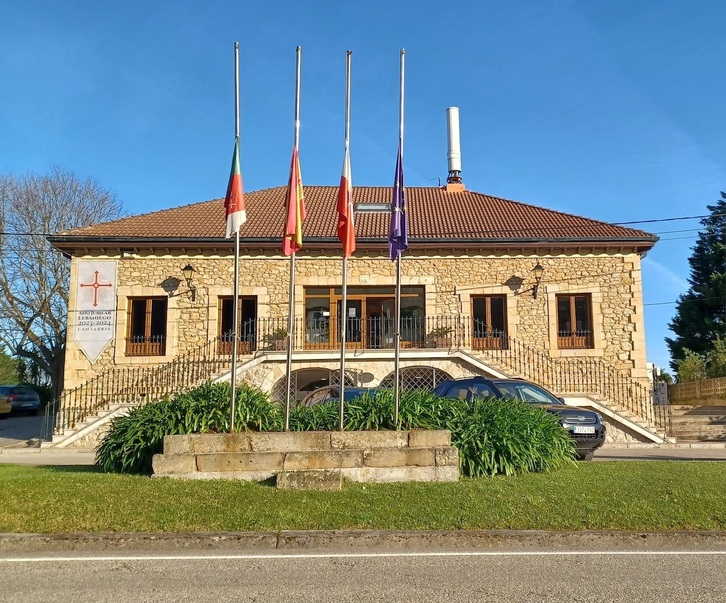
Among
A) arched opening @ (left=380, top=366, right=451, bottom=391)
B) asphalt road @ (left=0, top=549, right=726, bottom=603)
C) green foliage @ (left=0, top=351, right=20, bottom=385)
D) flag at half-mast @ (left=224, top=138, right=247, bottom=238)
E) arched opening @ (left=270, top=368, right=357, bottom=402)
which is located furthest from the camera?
green foliage @ (left=0, top=351, right=20, bottom=385)

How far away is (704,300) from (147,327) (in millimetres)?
30441

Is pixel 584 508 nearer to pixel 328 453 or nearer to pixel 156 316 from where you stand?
pixel 328 453

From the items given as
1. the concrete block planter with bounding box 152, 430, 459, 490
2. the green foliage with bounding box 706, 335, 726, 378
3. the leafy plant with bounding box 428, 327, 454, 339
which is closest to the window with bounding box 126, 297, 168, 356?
the leafy plant with bounding box 428, 327, 454, 339

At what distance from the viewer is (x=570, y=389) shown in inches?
765

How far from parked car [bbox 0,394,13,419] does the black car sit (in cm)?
2269

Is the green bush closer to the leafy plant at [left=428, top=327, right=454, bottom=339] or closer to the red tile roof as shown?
the leafy plant at [left=428, top=327, right=454, bottom=339]

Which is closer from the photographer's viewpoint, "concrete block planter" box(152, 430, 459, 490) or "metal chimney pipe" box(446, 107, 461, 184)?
"concrete block planter" box(152, 430, 459, 490)

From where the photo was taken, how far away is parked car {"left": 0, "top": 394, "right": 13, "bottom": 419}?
29083 mm

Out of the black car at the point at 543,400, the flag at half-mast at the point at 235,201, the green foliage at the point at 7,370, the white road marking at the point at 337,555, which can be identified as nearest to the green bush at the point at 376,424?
the black car at the point at 543,400

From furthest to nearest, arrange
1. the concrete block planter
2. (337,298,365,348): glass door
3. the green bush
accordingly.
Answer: (337,298,365,348): glass door, the green bush, the concrete block planter

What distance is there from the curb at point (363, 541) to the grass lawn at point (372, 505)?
0.22 meters

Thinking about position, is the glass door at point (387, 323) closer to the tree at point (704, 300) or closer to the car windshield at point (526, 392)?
the car windshield at point (526, 392)

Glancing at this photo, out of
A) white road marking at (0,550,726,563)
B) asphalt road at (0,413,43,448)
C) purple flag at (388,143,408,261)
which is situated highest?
purple flag at (388,143,408,261)

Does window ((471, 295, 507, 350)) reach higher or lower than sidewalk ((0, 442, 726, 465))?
higher
